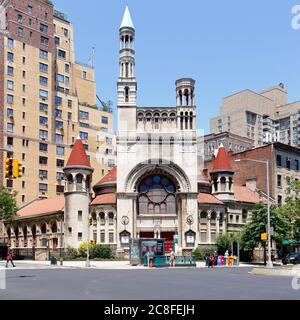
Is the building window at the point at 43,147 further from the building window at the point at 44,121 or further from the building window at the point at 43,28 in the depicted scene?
the building window at the point at 43,28

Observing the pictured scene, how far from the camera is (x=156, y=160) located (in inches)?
2704

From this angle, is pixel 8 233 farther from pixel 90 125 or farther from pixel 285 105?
pixel 285 105

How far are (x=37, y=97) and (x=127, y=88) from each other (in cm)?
3398

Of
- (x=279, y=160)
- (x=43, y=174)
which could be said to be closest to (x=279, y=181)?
(x=279, y=160)

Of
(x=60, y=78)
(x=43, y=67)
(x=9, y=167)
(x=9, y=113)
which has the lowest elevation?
(x=9, y=167)

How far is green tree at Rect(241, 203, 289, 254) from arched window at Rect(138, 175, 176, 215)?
11.1 m

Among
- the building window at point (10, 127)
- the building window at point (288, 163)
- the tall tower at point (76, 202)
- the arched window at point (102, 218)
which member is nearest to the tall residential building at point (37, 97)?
the building window at point (10, 127)

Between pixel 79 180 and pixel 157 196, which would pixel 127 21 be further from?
pixel 157 196

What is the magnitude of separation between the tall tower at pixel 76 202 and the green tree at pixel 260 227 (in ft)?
65.2

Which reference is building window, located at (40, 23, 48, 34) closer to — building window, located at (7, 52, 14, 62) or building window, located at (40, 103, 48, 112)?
building window, located at (7, 52, 14, 62)

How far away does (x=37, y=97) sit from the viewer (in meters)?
100

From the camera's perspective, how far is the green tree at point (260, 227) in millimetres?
61250
